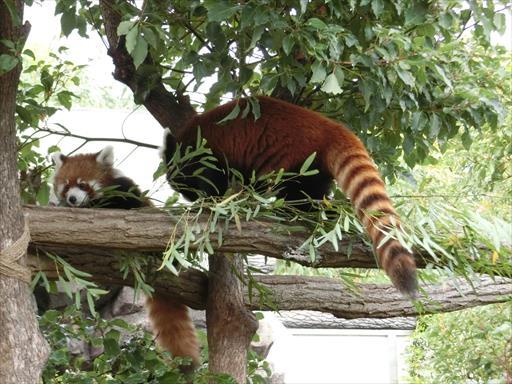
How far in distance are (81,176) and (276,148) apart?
1.10 meters

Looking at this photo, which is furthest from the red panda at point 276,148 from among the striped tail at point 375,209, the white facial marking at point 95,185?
the white facial marking at point 95,185

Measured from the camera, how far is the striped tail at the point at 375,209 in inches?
85.8

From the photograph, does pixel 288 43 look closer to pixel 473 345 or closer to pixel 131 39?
pixel 131 39

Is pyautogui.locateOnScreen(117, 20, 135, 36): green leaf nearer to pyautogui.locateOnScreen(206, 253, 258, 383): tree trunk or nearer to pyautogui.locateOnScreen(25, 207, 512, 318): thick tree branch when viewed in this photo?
pyautogui.locateOnScreen(25, 207, 512, 318): thick tree branch

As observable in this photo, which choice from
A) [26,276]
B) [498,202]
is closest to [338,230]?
[26,276]

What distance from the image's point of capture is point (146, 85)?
3.19 m

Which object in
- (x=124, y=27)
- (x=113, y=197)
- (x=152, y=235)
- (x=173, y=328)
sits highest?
(x=124, y=27)

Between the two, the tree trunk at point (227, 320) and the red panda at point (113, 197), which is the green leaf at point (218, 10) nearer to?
the red panda at point (113, 197)

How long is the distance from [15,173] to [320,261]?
112cm

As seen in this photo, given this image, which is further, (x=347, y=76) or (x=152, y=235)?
(x=347, y=76)

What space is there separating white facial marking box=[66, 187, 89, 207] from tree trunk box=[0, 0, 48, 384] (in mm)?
1028

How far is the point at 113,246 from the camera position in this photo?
2543 mm

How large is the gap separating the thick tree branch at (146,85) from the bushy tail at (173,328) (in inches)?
31.2

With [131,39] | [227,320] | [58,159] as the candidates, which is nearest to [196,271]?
[227,320]
